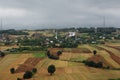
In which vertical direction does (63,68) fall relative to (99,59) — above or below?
below

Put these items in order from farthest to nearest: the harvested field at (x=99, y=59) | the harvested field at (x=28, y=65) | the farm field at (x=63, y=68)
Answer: the harvested field at (x=99, y=59) < the harvested field at (x=28, y=65) < the farm field at (x=63, y=68)

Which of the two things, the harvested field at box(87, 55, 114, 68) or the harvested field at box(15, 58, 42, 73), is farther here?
the harvested field at box(87, 55, 114, 68)

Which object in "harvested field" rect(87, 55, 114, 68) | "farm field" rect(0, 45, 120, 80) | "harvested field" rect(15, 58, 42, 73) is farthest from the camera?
"harvested field" rect(87, 55, 114, 68)

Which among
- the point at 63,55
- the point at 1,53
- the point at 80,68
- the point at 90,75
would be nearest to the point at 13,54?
the point at 1,53

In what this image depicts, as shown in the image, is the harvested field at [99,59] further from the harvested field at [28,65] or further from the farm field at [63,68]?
the harvested field at [28,65]

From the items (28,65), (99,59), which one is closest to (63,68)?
(28,65)

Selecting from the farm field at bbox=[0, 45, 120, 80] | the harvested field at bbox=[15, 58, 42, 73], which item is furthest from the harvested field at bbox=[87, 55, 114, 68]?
the harvested field at bbox=[15, 58, 42, 73]

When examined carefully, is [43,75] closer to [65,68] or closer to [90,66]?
[65,68]

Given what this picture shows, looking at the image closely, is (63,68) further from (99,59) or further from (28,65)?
(99,59)

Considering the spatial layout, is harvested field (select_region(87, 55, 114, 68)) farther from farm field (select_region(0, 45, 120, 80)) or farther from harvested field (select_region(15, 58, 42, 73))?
harvested field (select_region(15, 58, 42, 73))

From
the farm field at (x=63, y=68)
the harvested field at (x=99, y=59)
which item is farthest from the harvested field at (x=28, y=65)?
the harvested field at (x=99, y=59)
